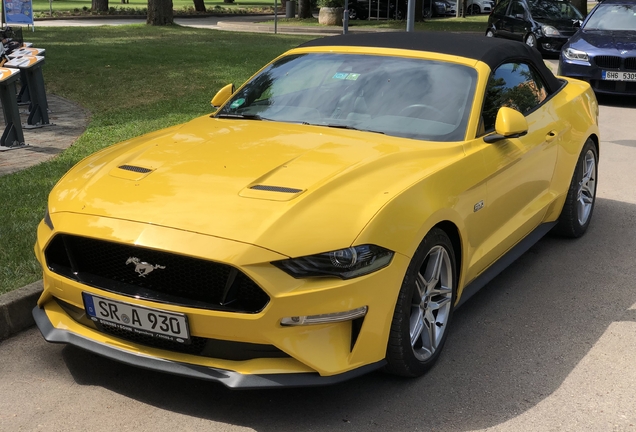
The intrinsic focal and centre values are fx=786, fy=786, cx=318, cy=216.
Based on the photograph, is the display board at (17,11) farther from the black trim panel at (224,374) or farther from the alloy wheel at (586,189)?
the black trim panel at (224,374)

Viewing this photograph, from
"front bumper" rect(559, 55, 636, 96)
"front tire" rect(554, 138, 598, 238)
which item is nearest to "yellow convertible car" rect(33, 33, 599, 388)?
"front tire" rect(554, 138, 598, 238)

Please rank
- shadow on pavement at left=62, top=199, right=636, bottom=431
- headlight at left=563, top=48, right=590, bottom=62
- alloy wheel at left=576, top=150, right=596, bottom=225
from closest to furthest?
shadow on pavement at left=62, top=199, right=636, bottom=431 < alloy wheel at left=576, top=150, right=596, bottom=225 < headlight at left=563, top=48, right=590, bottom=62

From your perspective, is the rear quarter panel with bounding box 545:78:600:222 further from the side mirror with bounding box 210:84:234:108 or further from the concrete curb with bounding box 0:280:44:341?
the concrete curb with bounding box 0:280:44:341

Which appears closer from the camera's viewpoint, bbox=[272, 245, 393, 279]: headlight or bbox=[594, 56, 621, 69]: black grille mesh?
bbox=[272, 245, 393, 279]: headlight

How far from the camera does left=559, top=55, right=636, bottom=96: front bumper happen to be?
42.5 feet

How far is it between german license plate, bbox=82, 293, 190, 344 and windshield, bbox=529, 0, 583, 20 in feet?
63.1

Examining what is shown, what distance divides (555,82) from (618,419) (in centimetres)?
325

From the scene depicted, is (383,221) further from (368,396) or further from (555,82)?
(555,82)

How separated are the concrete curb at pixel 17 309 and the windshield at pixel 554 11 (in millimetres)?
18650

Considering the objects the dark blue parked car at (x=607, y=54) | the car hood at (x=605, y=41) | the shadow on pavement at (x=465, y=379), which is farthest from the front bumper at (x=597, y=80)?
the shadow on pavement at (x=465, y=379)

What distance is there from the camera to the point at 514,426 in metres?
3.52

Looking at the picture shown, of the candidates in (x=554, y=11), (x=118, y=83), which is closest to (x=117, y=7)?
(x=554, y=11)

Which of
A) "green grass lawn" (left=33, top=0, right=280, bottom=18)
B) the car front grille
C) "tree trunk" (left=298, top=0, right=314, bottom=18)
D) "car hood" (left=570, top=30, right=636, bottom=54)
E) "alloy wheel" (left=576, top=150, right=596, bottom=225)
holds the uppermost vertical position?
the car front grille

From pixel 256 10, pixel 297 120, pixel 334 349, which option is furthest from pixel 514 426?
pixel 256 10
